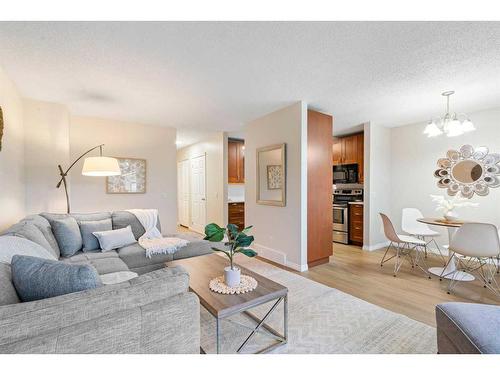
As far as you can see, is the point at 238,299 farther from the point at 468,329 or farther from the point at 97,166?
the point at 97,166

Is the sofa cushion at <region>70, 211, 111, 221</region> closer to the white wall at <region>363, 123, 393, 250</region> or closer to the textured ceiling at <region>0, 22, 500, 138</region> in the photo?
the textured ceiling at <region>0, 22, 500, 138</region>

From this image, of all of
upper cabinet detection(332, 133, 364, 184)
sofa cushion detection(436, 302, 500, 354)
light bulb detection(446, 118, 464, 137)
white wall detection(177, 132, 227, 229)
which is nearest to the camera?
sofa cushion detection(436, 302, 500, 354)

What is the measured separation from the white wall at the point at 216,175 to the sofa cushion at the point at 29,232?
11.5 ft

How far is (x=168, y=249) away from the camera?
2842mm

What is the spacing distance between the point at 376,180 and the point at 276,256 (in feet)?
8.17

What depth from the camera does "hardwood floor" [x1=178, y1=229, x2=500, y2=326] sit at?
2.37m

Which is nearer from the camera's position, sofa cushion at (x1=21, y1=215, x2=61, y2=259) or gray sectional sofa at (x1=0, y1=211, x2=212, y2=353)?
gray sectional sofa at (x1=0, y1=211, x2=212, y2=353)

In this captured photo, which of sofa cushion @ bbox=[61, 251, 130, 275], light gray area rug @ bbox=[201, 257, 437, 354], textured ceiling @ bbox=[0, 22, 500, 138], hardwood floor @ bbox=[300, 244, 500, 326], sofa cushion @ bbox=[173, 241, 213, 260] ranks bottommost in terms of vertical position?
hardwood floor @ bbox=[300, 244, 500, 326]

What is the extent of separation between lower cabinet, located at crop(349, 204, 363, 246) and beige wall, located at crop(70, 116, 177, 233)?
3.63m

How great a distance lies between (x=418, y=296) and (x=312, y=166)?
200 centimetres

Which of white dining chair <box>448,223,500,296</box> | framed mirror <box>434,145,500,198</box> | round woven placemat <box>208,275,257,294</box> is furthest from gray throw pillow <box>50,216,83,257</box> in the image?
framed mirror <box>434,145,500,198</box>

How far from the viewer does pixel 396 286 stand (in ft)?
9.24
